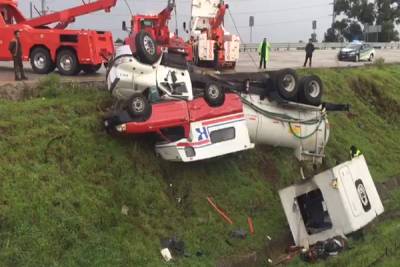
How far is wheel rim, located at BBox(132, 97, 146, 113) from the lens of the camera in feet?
32.1

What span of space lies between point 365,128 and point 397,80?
6131 mm

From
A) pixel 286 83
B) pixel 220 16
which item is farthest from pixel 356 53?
pixel 286 83

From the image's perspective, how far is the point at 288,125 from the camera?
39.6ft

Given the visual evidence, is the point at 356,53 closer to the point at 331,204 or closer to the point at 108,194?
the point at 331,204

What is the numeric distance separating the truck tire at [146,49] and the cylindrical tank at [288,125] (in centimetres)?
203

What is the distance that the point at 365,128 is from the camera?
57.3ft

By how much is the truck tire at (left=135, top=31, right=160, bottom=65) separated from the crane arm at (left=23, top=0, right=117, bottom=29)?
256 inches

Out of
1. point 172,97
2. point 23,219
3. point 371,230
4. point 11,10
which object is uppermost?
point 11,10

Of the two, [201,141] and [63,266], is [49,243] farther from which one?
[201,141]

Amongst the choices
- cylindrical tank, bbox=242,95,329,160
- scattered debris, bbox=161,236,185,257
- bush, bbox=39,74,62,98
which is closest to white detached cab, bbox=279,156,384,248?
cylindrical tank, bbox=242,95,329,160

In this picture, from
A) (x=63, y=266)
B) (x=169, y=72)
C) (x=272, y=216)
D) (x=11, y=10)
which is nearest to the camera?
(x=63, y=266)

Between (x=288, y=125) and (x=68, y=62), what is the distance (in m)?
6.23

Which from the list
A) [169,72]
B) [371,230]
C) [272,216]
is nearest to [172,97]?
[169,72]

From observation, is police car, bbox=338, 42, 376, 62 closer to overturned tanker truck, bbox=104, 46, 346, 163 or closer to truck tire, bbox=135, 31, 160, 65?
overturned tanker truck, bbox=104, 46, 346, 163
